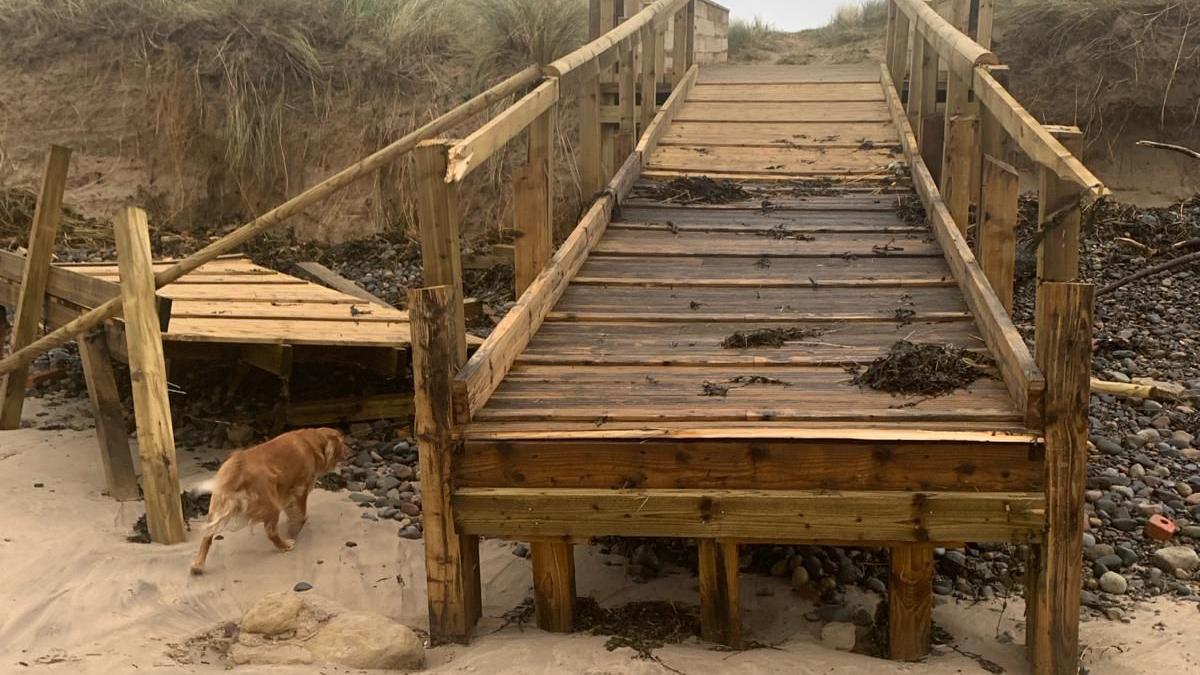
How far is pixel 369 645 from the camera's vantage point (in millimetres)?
3945

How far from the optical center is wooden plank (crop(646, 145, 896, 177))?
809cm

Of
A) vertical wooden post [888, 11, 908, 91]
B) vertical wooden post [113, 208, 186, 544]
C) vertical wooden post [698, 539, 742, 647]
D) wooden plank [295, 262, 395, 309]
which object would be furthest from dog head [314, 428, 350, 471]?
vertical wooden post [888, 11, 908, 91]

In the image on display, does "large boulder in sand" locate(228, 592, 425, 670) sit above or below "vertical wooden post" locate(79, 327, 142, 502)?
below

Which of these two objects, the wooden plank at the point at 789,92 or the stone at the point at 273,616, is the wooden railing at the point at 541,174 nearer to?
the wooden plank at the point at 789,92

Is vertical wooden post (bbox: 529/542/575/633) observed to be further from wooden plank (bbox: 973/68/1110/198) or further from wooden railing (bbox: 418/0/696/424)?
wooden plank (bbox: 973/68/1110/198)

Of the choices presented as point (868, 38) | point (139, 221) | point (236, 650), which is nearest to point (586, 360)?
point (236, 650)

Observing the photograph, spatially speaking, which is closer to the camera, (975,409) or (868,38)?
(975,409)

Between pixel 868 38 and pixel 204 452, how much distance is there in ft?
32.3

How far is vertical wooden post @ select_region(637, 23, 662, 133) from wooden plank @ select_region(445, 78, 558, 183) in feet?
9.60

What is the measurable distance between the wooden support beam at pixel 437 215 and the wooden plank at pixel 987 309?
191 cm

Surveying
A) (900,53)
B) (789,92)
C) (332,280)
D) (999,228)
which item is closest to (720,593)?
(999,228)

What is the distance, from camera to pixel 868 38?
1390 centimetres

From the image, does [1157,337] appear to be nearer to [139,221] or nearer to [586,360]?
[586,360]

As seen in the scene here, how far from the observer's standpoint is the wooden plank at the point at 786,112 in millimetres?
9180
